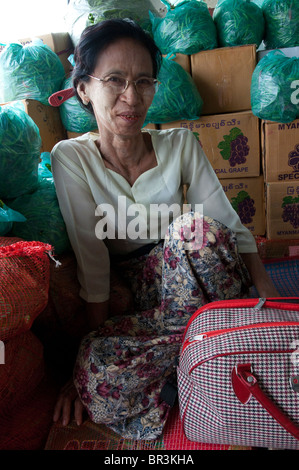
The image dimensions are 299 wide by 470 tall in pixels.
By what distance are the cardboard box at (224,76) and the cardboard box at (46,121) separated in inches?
28.0

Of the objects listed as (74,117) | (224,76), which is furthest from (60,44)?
→ (224,76)

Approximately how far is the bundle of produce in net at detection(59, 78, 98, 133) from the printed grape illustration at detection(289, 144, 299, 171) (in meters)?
0.94

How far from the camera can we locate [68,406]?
0.86 metres

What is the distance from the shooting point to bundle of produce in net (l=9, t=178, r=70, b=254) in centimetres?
96

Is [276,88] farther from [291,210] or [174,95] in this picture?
[291,210]

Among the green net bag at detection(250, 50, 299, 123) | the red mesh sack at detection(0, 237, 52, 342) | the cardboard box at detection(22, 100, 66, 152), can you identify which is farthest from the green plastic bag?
the green net bag at detection(250, 50, 299, 123)

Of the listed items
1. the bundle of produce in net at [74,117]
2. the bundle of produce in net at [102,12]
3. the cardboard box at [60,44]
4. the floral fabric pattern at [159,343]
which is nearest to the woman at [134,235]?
the floral fabric pattern at [159,343]

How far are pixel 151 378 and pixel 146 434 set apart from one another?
0.12m

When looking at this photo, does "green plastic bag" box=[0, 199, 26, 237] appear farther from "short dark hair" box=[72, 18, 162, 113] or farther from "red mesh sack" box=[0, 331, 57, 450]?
"short dark hair" box=[72, 18, 162, 113]

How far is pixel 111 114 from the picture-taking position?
0.94 metres

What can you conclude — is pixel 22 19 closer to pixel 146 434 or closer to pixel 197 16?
pixel 197 16

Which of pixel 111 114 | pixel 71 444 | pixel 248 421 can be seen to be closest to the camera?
pixel 248 421

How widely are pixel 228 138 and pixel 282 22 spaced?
0.59 m

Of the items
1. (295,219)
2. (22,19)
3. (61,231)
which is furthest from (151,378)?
(22,19)
